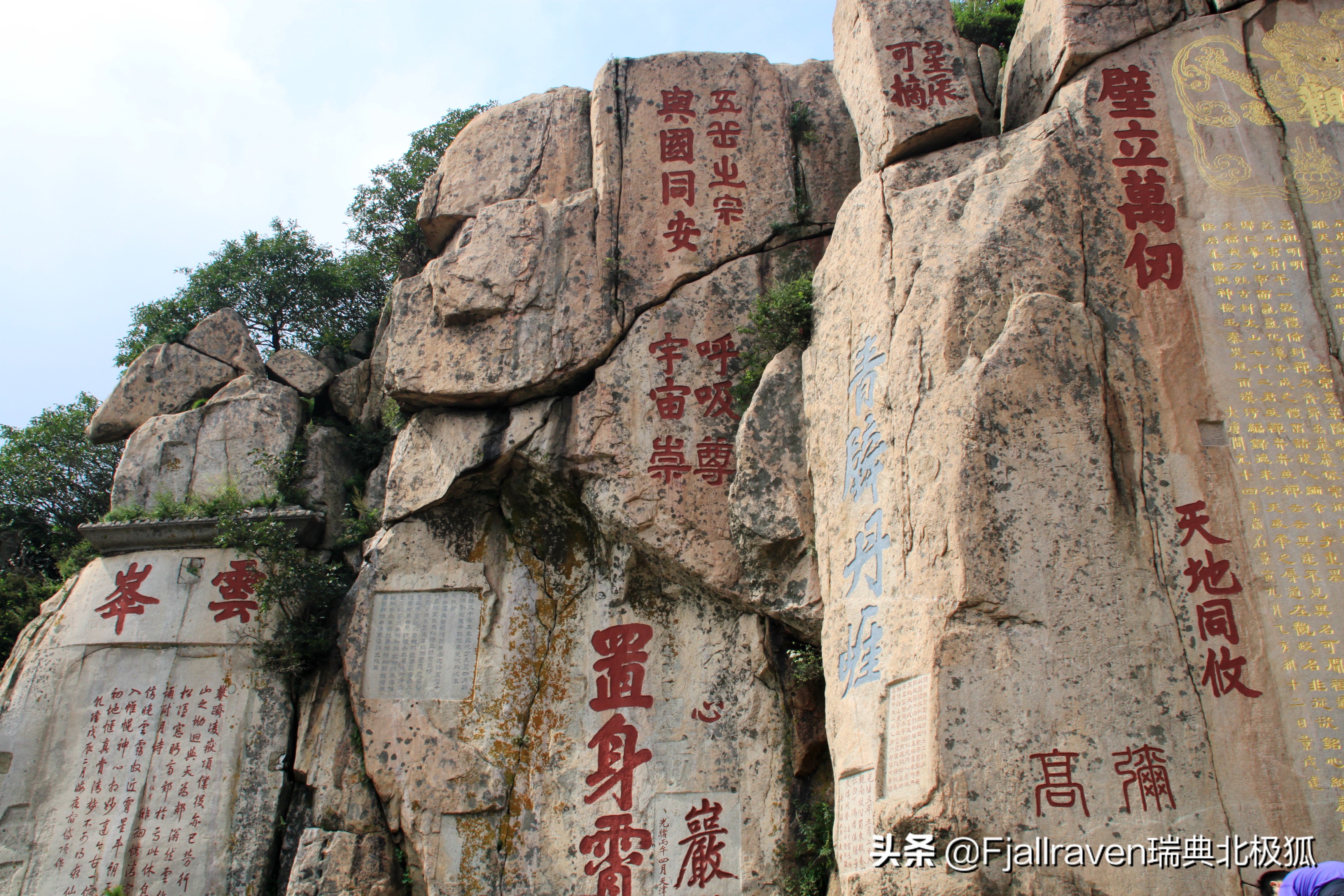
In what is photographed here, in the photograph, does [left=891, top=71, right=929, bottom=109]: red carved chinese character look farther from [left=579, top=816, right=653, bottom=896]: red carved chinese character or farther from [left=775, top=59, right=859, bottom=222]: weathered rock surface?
[left=579, top=816, right=653, bottom=896]: red carved chinese character

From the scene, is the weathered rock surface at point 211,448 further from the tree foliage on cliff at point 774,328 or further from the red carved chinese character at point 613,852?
the tree foliage on cliff at point 774,328

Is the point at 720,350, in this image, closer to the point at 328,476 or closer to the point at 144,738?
the point at 328,476

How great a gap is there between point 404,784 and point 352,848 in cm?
69

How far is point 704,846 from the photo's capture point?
8219 mm

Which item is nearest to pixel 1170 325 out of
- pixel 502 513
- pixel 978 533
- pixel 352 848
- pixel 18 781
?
pixel 978 533

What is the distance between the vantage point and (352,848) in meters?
8.41

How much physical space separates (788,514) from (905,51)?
455cm

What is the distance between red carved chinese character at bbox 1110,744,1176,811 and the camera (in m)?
5.47

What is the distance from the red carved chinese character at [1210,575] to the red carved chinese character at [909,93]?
184 inches

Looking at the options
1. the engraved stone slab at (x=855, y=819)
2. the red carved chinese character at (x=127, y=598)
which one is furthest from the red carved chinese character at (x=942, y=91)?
the red carved chinese character at (x=127, y=598)

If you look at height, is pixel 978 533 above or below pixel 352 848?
above

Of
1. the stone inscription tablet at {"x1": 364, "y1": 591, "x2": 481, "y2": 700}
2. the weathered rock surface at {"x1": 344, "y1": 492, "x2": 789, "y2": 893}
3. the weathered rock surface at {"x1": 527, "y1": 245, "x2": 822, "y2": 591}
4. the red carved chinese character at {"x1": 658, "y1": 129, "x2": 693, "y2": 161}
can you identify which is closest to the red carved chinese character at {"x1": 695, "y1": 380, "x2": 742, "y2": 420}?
the weathered rock surface at {"x1": 527, "y1": 245, "x2": 822, "y2": 591}

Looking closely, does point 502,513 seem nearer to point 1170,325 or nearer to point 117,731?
point 117,731

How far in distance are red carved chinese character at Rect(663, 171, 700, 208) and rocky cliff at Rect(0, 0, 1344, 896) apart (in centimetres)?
4
